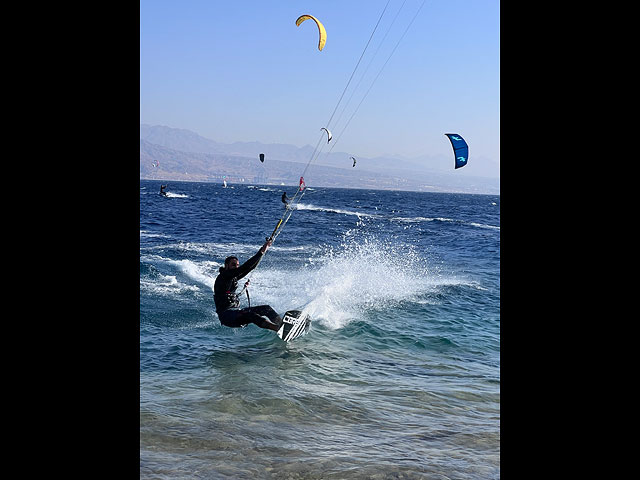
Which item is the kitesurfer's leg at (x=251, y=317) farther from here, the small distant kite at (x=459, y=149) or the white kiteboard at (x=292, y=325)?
the small distant kite at (x=459, y=149)

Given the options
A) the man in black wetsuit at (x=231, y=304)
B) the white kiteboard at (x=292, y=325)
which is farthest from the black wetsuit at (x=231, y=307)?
the white kiteboard at (x=292, y=325)

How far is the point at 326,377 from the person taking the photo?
7508mm

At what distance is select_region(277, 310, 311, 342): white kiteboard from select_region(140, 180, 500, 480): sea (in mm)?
186

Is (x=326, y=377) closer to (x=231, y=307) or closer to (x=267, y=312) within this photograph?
(x=267, y=312)

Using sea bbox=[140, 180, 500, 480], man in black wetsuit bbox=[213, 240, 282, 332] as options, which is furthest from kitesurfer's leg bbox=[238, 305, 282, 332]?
sea bbox=[140, 180, 500, 480]

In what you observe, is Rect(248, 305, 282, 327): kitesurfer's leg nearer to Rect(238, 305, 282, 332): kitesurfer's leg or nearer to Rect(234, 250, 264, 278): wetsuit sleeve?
Rect(238, 305, 282, 332): kitesurfer's leg

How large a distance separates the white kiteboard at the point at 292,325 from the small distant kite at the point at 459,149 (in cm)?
536

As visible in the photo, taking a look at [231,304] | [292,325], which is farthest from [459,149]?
[231,304]

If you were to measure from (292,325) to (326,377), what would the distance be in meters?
1.71

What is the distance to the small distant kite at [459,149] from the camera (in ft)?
40.7

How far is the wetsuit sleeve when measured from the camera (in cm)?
807
